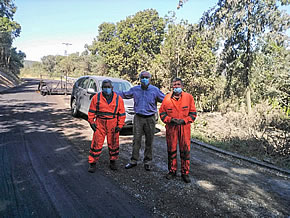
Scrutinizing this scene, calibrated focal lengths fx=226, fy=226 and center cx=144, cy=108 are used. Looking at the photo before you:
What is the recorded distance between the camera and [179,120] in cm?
412

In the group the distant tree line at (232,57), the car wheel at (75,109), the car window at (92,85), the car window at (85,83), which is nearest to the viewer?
the car window at (92,85)

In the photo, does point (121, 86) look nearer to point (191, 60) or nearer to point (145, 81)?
point (145, 81)

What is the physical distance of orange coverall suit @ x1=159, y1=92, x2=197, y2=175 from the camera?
418 cm

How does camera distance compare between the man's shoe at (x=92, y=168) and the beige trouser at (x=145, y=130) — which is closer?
the man's shoe at (x=92, y=168)

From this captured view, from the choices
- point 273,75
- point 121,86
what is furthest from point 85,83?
point 273,75

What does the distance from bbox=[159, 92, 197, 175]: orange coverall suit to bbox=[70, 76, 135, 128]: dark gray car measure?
3.39 metres

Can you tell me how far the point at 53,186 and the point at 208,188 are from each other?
2.67 meters

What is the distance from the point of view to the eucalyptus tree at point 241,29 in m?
10.8

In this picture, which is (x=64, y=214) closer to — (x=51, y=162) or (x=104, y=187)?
(x=104, y=187)

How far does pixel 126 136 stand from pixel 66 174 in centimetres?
339

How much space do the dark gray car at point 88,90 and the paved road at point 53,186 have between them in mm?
2615

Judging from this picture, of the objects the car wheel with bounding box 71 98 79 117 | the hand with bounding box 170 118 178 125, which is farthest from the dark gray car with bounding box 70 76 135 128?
the hand with bounding box 170 118 178 125

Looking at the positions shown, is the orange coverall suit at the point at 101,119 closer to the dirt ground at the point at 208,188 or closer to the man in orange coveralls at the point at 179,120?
the dirt ground at the point at 208,188

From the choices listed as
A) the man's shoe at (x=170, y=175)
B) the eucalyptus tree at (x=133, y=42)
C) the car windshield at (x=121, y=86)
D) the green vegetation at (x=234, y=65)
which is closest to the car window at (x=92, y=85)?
the car windshield at (x=121, y=86)
